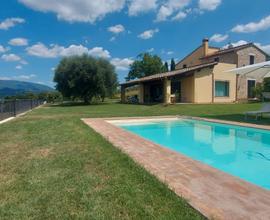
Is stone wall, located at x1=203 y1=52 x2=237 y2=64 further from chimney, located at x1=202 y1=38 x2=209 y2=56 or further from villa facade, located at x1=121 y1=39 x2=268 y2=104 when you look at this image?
chimney, located at x1=202 y1=38 x2=209 y2=56

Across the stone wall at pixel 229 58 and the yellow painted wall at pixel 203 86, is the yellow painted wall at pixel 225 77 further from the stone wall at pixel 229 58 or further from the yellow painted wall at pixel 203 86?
the stone wall at pixel 229 58

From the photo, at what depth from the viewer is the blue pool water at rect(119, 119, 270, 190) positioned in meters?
5.80

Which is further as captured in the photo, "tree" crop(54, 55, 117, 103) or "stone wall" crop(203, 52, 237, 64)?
"tree" crop(54, 55, 117, 103)

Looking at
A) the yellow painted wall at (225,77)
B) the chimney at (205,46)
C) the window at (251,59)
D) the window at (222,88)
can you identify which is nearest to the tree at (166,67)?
the chimney at (205,46)

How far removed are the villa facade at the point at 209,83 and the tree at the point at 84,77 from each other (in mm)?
3407

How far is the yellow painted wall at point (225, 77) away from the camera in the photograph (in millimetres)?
24536

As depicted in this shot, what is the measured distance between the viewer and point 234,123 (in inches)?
433

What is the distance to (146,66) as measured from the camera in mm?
50500

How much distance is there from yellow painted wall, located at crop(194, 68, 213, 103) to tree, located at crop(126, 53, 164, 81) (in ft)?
87.7

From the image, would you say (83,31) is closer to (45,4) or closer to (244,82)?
(45,4)

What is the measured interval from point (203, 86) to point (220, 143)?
15984 mm

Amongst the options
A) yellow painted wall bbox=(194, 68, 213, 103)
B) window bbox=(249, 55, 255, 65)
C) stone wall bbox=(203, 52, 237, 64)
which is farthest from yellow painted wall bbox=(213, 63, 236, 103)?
window bbox=(249, 55, 255, 65)

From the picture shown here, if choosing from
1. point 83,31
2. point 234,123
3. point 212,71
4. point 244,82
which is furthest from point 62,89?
point 234,123

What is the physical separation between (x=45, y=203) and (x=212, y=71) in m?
23.5
